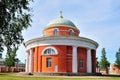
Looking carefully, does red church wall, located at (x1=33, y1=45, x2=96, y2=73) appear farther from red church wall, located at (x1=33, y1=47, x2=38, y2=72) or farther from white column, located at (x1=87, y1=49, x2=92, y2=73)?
white column, located at (x1=87, y1=49, x2=92, y2=73)

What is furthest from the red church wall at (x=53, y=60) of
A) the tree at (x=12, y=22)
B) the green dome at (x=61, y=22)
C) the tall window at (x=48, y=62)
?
the tree at (x=12, y=22)

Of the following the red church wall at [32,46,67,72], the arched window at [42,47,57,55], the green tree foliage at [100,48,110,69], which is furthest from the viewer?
the green tree foliage at [100,48,110,69]

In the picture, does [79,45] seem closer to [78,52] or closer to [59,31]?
[78,52]

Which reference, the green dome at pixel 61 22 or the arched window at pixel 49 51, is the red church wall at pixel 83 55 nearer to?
the arched window at pixel 49 51

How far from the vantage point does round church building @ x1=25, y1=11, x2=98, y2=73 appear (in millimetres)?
38719

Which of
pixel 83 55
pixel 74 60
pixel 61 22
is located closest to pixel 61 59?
pixel 74 60

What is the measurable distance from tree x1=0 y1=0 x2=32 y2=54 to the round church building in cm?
2339

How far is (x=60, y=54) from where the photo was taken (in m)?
38.9

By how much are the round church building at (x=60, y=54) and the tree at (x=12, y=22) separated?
76.7 ft

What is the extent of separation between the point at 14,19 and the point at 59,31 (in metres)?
29.4

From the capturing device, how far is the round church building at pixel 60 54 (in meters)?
38.7

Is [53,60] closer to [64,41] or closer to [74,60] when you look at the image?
[74,60]

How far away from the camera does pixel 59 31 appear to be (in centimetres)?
4434

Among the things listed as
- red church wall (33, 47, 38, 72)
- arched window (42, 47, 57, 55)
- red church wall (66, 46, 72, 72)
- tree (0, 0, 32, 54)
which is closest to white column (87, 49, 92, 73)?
red church wall (66, 46, 72, 72)
